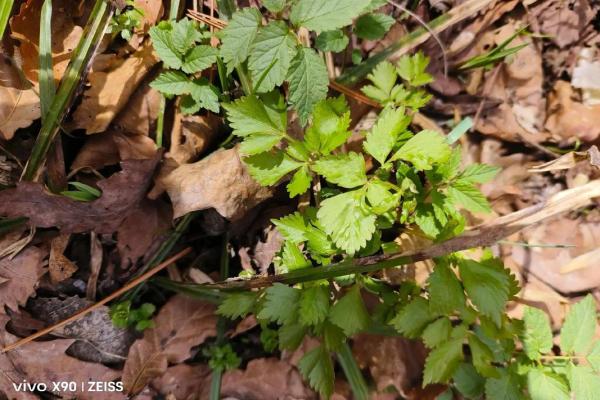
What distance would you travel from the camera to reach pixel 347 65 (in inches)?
62.2

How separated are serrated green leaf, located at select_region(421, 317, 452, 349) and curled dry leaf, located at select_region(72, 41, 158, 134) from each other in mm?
1208

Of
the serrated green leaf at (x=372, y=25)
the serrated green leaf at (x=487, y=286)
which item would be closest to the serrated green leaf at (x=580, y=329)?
the serrated green leaf at (x=487, y=286)

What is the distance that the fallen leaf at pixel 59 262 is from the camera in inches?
56.4

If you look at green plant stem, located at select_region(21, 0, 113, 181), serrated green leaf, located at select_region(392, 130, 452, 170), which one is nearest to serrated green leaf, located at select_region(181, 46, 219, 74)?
green plant stem, located at select_region(21, 0, 113, 181)

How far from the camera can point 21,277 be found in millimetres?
1402

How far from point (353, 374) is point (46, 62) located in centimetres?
146

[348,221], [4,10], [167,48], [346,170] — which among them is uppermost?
[4,10]

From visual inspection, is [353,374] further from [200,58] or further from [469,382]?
[200,58]

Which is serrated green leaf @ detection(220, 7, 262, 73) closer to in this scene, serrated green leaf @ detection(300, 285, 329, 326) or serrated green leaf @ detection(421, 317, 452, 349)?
serrated green leaf @ detection(300, 285, 329, 326)

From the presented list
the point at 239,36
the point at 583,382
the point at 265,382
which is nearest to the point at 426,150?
the point at 239,36

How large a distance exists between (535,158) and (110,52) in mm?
1707

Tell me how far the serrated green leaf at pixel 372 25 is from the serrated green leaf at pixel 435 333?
3.06 ft

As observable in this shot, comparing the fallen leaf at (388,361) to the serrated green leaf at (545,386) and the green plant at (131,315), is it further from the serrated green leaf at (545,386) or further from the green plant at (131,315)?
the green plant at (131,315)

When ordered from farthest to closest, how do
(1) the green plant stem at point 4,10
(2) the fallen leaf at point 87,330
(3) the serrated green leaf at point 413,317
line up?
(2) the fallen leaf at point 87,330 → (3) the serrated green leaf at point 413,317 → (1) the green plant stem at point 4,10
